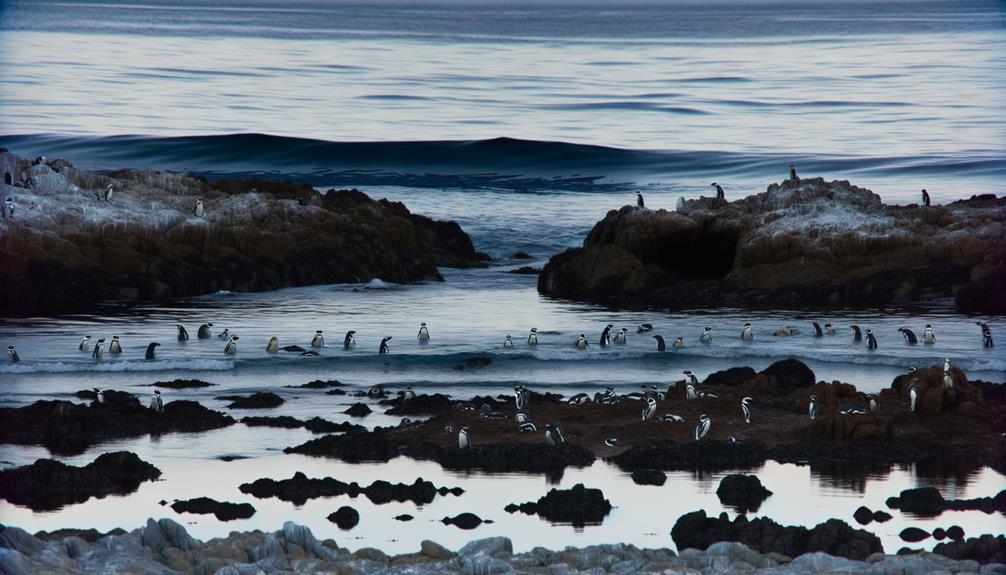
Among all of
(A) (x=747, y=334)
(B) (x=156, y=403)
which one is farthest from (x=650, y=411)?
(A) (x=747, y=334)

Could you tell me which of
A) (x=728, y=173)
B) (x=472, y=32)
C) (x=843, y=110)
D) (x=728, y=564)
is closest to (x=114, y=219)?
(x=728, y=564)

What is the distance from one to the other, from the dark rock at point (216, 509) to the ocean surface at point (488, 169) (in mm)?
220

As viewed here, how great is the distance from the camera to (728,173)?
69.6m

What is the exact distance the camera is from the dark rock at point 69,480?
17.6m

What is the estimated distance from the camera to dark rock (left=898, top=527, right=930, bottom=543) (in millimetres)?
15677

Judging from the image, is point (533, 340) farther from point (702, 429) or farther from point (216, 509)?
point (216, 509)

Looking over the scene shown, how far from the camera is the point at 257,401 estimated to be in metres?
24.2

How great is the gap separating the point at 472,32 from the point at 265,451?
16208 cm

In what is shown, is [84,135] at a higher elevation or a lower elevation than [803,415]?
higher

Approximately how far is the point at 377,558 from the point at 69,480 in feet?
17.8

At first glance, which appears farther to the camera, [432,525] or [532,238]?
[532,238]

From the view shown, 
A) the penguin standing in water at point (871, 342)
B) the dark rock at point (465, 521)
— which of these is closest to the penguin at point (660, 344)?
the penguin standing in water at point (871, 342)

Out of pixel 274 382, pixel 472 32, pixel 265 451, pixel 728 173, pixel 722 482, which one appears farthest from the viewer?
pixel 472 32

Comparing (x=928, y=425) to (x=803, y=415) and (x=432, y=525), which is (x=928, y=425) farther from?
(x=432, y=525)
